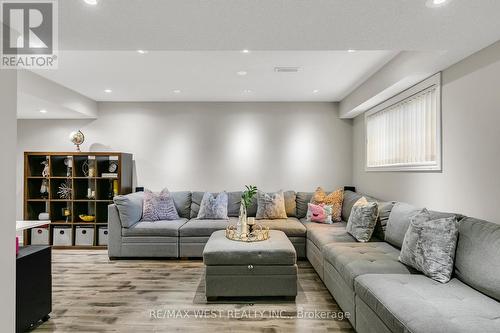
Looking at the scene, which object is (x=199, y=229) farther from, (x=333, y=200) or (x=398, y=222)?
(x=398, y=222)

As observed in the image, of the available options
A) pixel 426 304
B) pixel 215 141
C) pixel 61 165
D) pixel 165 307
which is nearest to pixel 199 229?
pixel 165 307

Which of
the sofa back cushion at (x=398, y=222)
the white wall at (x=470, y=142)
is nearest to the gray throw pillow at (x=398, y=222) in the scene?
the sofa back cushion at (x=398, y=222)

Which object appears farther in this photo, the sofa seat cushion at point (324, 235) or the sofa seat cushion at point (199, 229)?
the sofa seat cushion at point (199, 229)

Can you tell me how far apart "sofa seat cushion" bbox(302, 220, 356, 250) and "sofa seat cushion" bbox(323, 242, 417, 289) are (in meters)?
0.23

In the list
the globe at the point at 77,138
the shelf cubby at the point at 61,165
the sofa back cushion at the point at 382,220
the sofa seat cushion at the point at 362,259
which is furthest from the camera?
the globe at the point at 77,138

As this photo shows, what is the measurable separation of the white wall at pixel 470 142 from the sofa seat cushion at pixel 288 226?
1.70 metres

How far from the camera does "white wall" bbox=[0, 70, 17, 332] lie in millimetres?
1702

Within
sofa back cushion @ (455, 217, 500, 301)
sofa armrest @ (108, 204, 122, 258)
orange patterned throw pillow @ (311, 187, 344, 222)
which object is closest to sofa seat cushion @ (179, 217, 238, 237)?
sofa armrest @ (108, 204, 122, 258)

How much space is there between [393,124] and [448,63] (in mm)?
1361

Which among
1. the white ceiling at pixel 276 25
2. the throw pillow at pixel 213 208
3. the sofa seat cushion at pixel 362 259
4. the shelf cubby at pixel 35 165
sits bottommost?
the sofa seat cushion at pixel 362 259

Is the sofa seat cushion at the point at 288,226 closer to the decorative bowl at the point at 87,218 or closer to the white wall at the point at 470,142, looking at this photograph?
the white wall at the point at 470,142

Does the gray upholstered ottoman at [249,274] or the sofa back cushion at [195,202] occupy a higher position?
the sofa back cushion at [195,202]

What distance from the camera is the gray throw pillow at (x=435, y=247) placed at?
2.16 metres

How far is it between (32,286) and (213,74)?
2985 millimetres
